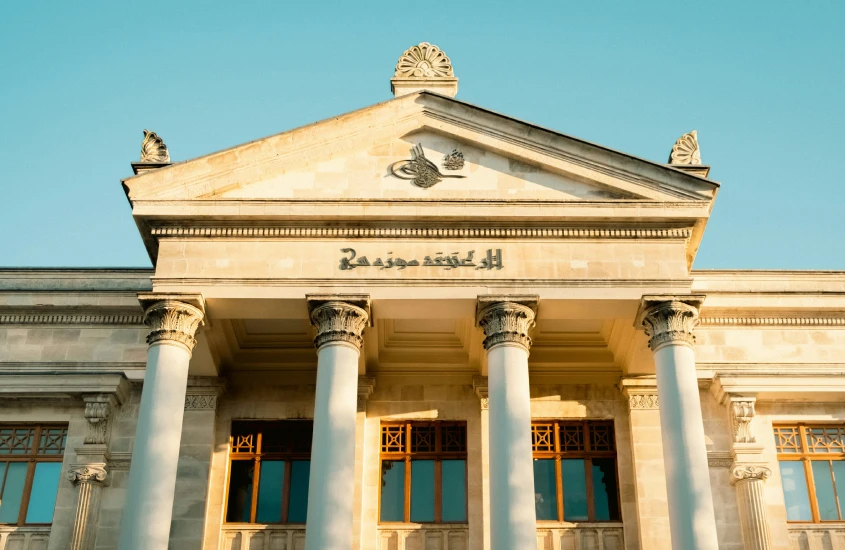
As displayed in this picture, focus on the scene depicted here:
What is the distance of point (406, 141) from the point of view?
25812 millimetres

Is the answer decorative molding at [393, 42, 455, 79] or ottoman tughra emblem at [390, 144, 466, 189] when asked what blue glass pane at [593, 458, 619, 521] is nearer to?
ottoman tughra emblem at [390, 144, 466, 189]

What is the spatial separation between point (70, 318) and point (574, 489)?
1354cm

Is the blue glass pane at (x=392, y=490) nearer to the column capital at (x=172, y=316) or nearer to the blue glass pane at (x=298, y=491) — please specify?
the blue glass pane at (x=298, y=491)

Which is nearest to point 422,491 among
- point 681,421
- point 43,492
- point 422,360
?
point 422,360

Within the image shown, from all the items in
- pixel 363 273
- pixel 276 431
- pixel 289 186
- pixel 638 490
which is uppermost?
pixel 289 186

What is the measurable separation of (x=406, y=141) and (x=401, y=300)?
169 inches

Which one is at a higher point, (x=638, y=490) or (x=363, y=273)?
(x=363, y=273)

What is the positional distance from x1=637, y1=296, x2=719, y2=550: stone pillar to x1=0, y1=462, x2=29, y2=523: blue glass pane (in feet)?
50.2

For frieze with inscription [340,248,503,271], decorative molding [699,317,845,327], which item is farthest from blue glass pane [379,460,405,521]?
decorative molding [699,317,845,327]

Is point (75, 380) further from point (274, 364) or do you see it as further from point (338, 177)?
point (338, 177)

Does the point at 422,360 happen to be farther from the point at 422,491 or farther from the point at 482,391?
the point at 422,491

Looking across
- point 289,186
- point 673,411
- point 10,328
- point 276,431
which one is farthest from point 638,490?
point 10,328

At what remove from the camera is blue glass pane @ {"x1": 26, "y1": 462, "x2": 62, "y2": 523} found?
2578cm

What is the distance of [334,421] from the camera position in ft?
73.1
